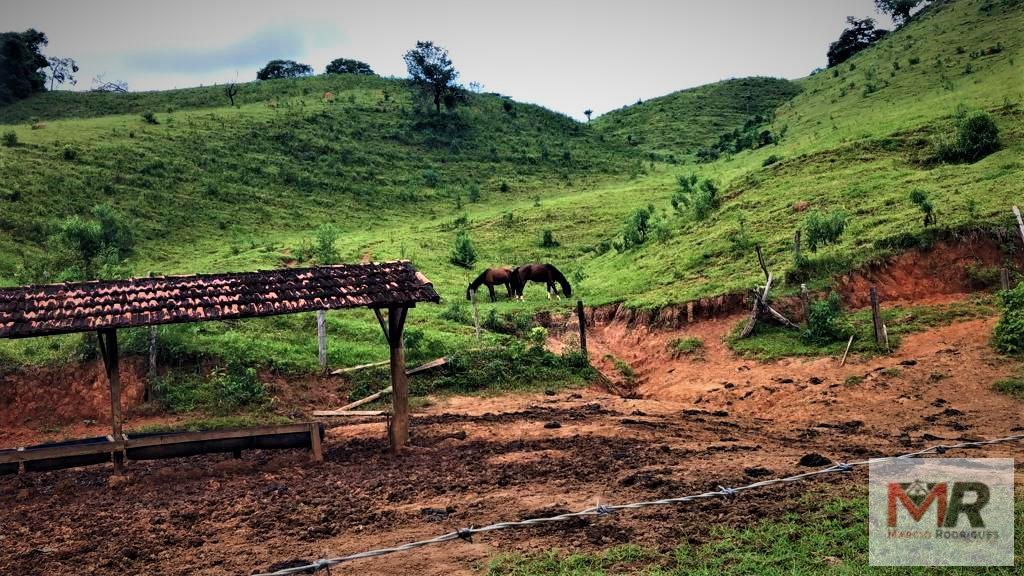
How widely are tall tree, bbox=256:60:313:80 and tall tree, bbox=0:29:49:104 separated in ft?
77.6

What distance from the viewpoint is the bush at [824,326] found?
16312 millimetres

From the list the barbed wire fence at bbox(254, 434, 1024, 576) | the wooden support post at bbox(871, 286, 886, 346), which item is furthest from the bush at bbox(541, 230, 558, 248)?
the barbed wire fence at bbox(254, 434, 1024, 576)

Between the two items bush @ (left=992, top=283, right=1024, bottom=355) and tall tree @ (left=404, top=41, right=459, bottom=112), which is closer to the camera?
bush @ (left=992, top=283, right=1024, bottom=355)

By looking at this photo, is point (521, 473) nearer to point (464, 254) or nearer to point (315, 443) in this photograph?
point (315, 443)

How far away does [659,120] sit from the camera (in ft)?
240

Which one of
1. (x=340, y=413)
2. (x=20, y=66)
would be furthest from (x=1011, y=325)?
(x=20, y=66)

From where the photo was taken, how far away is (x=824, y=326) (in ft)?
53.8

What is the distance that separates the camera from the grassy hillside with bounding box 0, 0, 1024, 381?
2058 cm

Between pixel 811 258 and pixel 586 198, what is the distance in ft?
80.9

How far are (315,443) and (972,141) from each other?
23746mm

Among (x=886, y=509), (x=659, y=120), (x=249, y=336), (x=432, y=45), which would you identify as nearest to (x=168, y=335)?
(x=249, y=336)

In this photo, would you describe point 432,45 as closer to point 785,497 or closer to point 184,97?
point 184,97

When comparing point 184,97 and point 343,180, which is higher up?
point 184,97

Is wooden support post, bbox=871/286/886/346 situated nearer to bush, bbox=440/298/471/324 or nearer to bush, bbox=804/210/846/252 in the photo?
bush, bbox=804/210/846/252
